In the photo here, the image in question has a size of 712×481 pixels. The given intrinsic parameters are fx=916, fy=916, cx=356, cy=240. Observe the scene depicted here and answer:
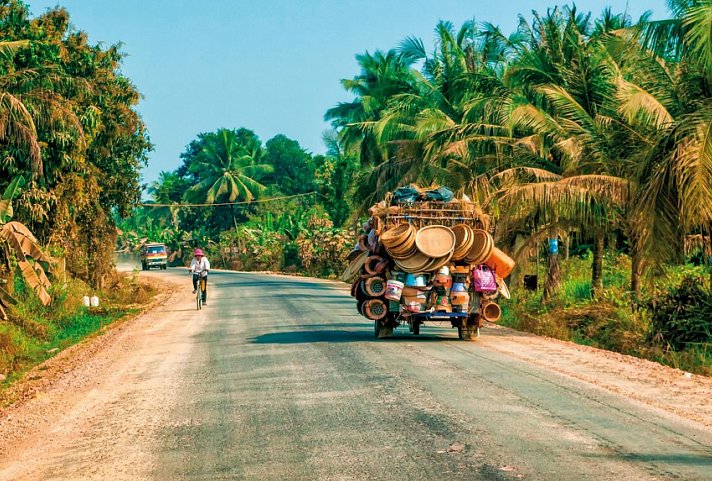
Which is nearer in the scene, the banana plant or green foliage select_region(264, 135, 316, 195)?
the banana plant

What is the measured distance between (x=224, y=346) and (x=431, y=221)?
4409mm

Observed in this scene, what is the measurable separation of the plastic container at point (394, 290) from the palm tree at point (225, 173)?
208ft

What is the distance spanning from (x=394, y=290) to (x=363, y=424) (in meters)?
7.21

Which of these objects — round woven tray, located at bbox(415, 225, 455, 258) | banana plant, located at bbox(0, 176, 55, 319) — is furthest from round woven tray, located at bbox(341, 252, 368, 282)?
banana plant, located at bbox(0, 176, 55, 319)

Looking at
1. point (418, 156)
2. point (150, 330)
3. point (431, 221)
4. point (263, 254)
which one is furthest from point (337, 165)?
point (431, 221)

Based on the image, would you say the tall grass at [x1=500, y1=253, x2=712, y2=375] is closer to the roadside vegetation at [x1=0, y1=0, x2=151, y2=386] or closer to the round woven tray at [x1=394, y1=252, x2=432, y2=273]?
the round woven tray at [x1=394, y1=252, x2=432, y2=273]

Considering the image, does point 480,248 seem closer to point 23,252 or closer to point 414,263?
point 414,263

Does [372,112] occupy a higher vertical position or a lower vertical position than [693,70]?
higher

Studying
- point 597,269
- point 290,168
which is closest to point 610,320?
point 597,269

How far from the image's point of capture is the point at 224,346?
54.9 feet

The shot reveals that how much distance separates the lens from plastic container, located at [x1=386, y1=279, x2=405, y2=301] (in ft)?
52.4

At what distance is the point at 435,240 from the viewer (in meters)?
15.9

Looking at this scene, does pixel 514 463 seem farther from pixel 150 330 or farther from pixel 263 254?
pixel 263 254

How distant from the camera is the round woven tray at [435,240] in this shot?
51.6 feet
